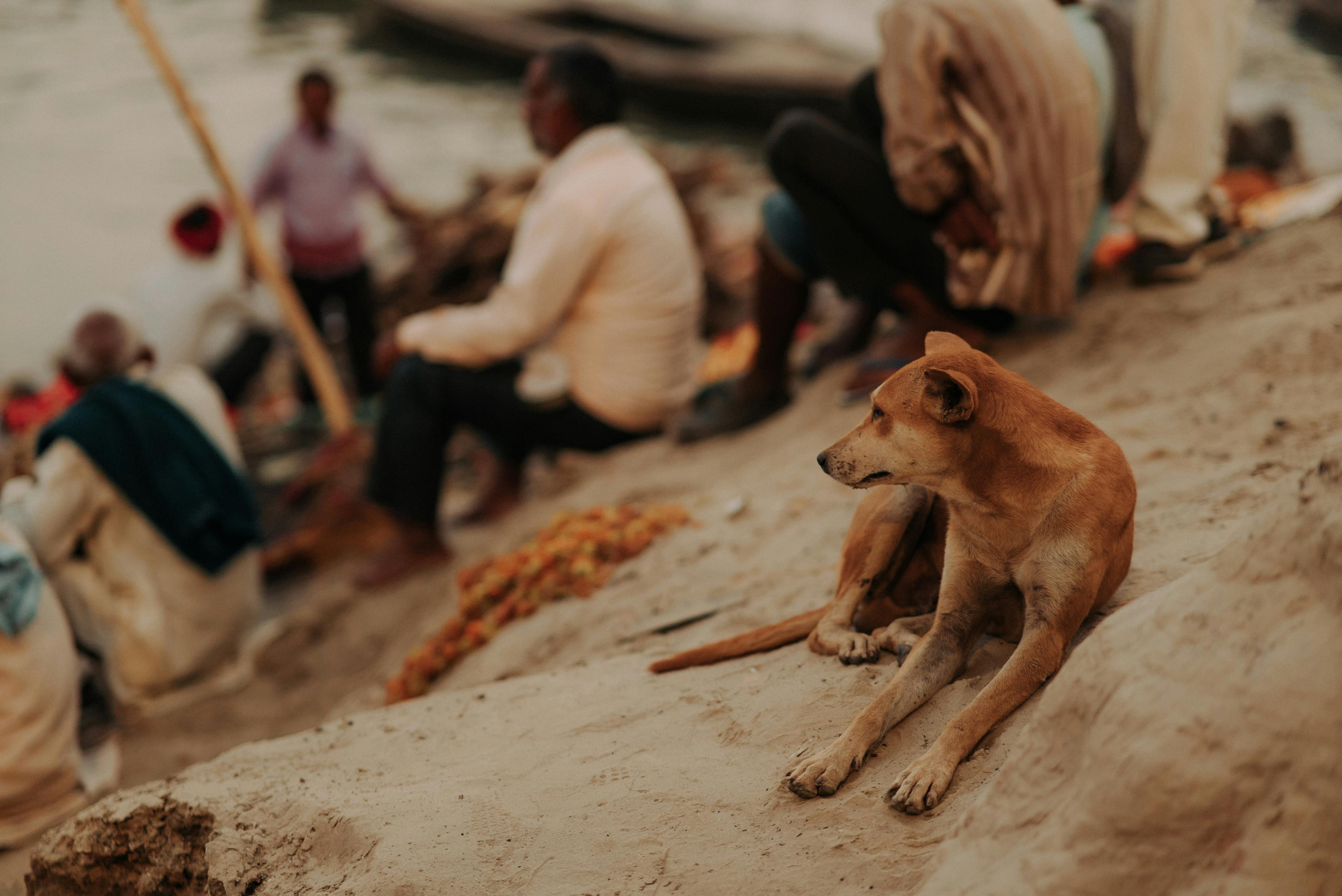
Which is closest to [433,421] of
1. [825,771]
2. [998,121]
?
[998,121]

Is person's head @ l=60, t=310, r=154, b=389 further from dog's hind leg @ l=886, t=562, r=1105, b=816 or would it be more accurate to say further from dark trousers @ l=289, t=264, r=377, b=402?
dog's hind leg @ l=886, t=562, r=1105, b=816

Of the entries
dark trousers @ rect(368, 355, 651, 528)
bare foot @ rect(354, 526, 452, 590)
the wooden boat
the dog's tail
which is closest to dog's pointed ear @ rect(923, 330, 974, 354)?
the dog's tail

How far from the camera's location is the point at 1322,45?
9.48 metres

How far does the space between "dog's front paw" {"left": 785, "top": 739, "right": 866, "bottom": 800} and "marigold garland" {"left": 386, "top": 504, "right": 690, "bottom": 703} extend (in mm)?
1638

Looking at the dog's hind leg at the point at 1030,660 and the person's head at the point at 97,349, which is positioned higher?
the person's head at the point at 97,349

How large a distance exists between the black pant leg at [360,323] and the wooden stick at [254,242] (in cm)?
41

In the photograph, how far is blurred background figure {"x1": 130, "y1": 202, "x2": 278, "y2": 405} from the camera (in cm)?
578

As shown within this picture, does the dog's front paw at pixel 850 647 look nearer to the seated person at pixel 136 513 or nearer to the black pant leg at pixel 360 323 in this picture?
the seated person at pixel 136 513

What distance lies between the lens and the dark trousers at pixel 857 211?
3.59m

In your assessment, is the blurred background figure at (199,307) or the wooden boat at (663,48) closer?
the blurred background figure at (199,307)

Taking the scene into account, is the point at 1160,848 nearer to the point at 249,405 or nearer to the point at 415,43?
the point at 249,405

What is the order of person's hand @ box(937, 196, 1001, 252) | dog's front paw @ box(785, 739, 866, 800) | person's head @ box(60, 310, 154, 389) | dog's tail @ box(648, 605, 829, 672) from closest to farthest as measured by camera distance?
dog's front paw @ box(785, 739, 866, 800), dog's tail @ box(648, 605, 829, 672), person's hand @ box(937, 196, 1001, 252), person's head @ box(60, 310, 154, 389)

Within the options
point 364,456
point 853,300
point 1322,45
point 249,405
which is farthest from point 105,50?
point 1322,45

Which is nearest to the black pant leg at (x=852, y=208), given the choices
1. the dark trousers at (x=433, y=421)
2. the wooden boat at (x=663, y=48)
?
the dark trousers at (x=433, y=421)
